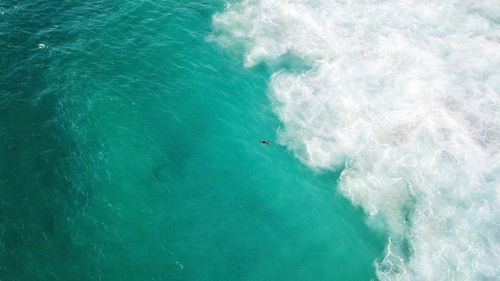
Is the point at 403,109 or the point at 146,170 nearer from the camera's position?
the point at 146,170

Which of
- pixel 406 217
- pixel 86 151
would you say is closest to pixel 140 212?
pixel 86 151

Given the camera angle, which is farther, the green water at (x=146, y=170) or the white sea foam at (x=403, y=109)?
the white sea foam at (x=403, y=109)

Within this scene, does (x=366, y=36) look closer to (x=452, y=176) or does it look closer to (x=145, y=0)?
(x=452, y=176)

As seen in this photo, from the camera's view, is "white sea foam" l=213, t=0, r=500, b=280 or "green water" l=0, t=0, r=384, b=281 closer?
"green water" l=0, t=0, r=384, b=281
